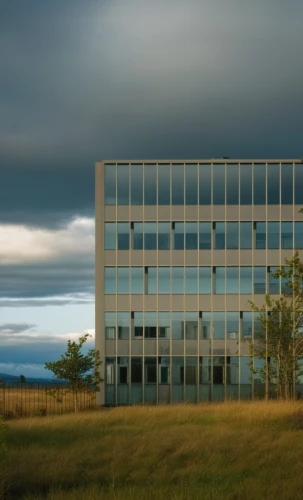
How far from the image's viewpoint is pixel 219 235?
53.4 m

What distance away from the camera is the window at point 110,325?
52.9 metres

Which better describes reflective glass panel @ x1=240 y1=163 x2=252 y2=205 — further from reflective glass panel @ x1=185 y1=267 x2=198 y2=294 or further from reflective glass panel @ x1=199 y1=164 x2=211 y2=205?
reflective glass panel @ x1=185 y1=267 x2=198 y2=294

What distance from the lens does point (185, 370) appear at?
174 ft

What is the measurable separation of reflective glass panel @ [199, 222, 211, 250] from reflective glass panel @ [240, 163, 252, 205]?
291 centimetres

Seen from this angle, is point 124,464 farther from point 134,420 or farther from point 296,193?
point 296,193

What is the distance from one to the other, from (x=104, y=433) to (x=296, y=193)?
3017 cm

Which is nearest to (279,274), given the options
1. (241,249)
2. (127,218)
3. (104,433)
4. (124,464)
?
(241,249)

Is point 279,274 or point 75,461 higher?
point 279,274

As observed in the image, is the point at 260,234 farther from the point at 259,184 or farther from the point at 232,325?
the point at 232,325

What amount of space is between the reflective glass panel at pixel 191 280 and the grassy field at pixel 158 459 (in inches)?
869

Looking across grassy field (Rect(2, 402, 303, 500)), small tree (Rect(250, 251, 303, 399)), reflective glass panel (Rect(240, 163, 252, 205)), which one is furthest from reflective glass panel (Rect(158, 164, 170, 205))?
grassy field (Rect(2, 402, 303, 500))

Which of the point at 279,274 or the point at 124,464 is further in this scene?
the point at 279,274

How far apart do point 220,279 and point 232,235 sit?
3.11 meters

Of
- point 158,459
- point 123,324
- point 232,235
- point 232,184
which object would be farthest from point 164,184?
point 158,459
